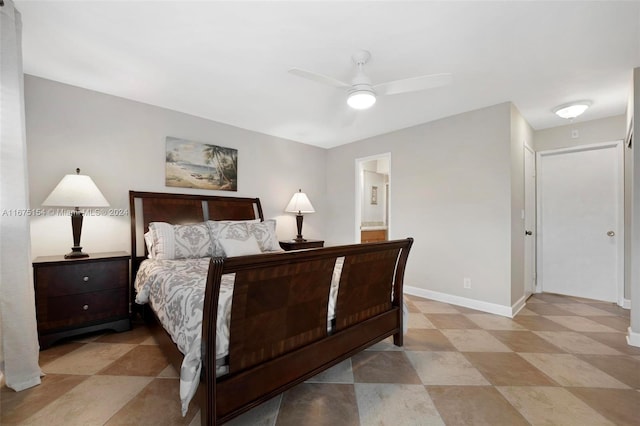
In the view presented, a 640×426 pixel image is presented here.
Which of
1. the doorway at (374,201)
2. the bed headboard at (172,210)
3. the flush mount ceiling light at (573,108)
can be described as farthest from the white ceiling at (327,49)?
the doorway at (374,201)

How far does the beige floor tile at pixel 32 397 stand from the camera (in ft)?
5.18

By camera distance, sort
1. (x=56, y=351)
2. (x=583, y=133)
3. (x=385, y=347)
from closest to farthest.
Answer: (x=56, y=351) < (x=385, y=347) < (x=583, y=133)

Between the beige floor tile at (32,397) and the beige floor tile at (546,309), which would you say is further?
the beige floor tile at (546,309)

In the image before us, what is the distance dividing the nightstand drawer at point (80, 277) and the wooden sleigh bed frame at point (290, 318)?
34.1 inches

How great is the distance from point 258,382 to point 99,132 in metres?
3.12

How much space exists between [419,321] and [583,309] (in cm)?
228

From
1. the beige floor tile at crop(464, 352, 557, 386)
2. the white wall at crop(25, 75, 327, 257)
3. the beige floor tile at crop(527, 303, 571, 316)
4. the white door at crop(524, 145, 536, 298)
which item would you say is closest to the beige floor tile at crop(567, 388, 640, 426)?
the beige floor tile at crop(464, 352, 557, 386)

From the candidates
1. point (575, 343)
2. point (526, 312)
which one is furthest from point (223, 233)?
point (526, 312)

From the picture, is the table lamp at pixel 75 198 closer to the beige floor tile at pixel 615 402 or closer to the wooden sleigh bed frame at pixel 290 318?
the wooden sleigh bed frame at pixel 290 318

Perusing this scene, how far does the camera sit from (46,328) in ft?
7.72

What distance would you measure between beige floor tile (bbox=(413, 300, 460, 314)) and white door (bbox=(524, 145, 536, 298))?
1.26 m

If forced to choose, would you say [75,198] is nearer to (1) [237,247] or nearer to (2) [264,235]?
(1) [237,247]

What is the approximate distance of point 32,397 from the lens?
1.74 meters

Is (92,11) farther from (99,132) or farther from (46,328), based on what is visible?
(46,328)
